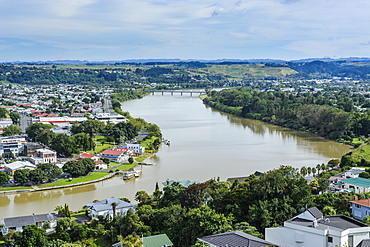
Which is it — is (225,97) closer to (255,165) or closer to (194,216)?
(255,165)

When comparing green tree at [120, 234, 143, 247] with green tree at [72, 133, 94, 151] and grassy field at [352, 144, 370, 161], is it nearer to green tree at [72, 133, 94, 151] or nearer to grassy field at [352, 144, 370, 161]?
grassy field at [352, 144, 370, 161]

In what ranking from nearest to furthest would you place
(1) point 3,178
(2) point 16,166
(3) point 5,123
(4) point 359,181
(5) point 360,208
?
(5) point 360,208, (4) point 359,181, (1) point 3,178, (2) point 16,166, (3) point 5,123

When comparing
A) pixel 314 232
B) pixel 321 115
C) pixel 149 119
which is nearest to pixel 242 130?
pixel 321 115

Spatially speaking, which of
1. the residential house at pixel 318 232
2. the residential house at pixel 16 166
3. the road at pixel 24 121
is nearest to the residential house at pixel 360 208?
the residential house at pixel 318 232

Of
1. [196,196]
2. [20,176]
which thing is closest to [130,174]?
[20,176]

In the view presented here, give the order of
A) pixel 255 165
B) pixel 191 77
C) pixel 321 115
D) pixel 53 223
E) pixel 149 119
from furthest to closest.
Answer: pixel 191 77 → pixel 149 119 → pixel 321 115 → pixel 255 165 → pixel 53 223

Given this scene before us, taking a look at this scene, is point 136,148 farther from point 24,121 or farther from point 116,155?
point 24,121

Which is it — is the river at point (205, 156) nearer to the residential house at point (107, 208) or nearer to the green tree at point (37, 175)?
the green tree at point (37, 175)
